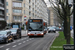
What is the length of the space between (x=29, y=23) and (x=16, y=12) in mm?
44652

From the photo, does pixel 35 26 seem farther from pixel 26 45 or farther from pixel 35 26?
pixel 26 45

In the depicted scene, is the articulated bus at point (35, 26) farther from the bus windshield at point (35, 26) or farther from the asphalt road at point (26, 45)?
the asphalt road at point (26, 45)

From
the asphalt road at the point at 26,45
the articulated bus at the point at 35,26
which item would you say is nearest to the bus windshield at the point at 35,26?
the articulated bus at the point at 35,26

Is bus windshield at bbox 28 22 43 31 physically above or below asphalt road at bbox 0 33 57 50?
above

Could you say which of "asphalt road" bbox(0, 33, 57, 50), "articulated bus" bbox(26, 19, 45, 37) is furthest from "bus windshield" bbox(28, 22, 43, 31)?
"asphalt road" bbox(0, 33, 57, 50)

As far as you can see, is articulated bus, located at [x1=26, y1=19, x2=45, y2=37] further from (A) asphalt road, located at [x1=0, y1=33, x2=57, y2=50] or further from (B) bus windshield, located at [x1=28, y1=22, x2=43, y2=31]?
(A) asphalt road, located at [x1=0, y1=33, x2=57, y2=50]

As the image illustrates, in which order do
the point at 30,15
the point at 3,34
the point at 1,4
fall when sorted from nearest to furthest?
the point at 3,34
the point at 1,4
the point at 30,15

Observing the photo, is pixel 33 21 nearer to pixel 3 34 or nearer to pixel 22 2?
pixel 3 34

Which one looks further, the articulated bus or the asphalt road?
the articulated bus

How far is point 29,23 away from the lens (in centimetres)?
2689

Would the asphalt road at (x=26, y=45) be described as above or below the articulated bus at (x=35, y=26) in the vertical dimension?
below

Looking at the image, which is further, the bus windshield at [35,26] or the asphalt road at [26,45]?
the bus windshield at [35,26]

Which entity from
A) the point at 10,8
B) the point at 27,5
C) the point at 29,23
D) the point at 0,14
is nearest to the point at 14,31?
the point at 29,23

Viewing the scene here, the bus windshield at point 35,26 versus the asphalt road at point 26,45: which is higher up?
the bus windshield at point 35,26
